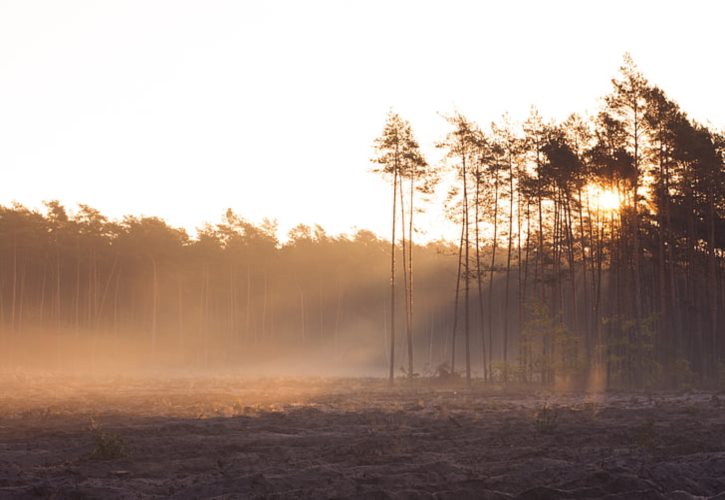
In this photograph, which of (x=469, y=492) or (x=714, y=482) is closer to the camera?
(x=469, y=492)

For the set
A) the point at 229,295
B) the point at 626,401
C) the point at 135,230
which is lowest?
the point at 626,401

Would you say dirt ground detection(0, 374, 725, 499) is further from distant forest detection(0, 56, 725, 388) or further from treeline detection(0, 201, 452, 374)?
treeline detection(0, 201, 452, 374)

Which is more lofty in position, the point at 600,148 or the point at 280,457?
the point at 600,148

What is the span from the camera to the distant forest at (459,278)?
117 feet

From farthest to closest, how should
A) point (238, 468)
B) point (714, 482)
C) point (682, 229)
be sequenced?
point (682, 229)
point (238, 468)
point (714, 482)

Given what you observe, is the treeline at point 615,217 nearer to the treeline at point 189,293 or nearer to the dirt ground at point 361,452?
the dirt ground at point 361,452

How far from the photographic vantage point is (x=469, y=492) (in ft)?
29.5

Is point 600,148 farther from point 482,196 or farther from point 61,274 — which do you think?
point 61,274

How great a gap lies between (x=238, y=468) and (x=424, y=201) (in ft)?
108

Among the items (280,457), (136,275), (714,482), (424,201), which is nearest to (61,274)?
(136,275)

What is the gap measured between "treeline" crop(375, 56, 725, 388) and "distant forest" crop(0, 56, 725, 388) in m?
0.11

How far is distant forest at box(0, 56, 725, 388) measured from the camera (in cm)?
3575

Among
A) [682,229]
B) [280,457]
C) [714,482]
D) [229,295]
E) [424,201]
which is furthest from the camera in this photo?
[229,295]

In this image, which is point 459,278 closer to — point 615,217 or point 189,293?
point 615,217
